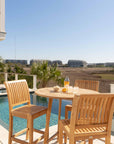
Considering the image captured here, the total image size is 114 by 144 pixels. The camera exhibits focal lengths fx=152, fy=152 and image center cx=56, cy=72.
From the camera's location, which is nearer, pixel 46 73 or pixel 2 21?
pixel 2 21

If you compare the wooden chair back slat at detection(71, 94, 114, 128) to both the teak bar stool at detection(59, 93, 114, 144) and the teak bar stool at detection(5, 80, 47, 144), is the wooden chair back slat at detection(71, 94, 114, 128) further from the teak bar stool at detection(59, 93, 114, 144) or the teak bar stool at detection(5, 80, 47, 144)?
the teak bar stool at detection(5, 80, 47, 144)

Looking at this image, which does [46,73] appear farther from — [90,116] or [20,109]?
[90,116]

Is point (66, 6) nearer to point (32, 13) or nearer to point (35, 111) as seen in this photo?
point (32, 13)

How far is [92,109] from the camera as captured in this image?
Result: 1550mm

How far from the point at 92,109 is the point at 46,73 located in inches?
372

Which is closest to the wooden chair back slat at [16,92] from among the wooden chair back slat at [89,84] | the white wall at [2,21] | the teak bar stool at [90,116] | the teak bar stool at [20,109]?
the teak bar stool at [20,109]

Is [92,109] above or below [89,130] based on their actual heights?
above

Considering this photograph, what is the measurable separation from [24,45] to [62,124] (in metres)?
14.2

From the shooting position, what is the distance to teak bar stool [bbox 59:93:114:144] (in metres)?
1.51

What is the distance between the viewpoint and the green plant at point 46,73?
1095 cm

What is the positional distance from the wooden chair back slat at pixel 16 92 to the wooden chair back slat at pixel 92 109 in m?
1.12

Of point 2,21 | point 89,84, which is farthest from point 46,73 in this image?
point 89,84

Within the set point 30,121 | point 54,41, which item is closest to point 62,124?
point 30,121

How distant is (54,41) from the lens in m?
16.0
